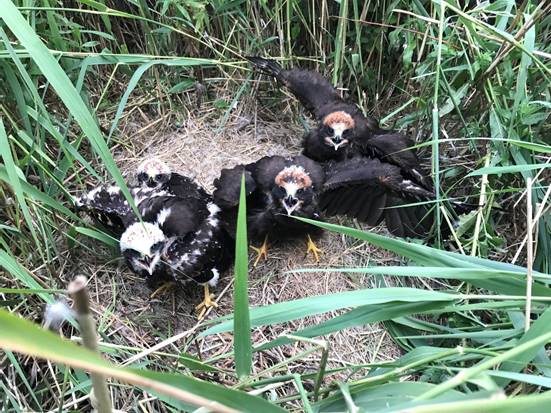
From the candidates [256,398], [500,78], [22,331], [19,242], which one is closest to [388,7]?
[500,78]

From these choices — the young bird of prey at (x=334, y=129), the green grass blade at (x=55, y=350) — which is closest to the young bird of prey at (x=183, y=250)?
the young bird of prey at (x=334, y=129)

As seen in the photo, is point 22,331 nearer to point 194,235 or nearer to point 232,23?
point 194,235

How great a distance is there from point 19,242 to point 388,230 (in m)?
1.38

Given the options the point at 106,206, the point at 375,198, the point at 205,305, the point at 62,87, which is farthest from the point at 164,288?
the point at 62,87

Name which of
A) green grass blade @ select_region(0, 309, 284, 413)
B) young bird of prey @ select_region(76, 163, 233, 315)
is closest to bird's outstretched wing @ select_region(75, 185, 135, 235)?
young bird of prey @ select_region(76, 163, 233, 315)

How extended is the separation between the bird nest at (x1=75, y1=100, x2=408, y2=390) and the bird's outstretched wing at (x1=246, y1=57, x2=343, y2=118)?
0.29m

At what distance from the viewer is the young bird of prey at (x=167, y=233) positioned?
6.44 feet

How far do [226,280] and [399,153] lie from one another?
2.85 feet

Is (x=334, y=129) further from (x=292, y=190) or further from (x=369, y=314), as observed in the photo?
(x=369, y=314)

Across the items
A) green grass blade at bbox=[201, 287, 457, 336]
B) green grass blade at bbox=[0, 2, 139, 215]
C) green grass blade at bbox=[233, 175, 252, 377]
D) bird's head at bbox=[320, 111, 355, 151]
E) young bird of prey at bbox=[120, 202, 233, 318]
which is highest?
green grass blade at bbox=[0, 2, 139, 215]

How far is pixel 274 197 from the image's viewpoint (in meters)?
2.18

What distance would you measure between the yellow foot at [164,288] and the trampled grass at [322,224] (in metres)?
0.13

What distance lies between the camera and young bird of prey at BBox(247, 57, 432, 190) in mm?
2260

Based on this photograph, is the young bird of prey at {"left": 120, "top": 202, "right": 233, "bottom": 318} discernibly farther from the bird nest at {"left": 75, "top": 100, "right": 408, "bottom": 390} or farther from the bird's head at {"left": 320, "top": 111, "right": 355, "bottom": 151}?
the bird's head at {"left": 320, "top": 111, "right": 355, "bottom": 151}
